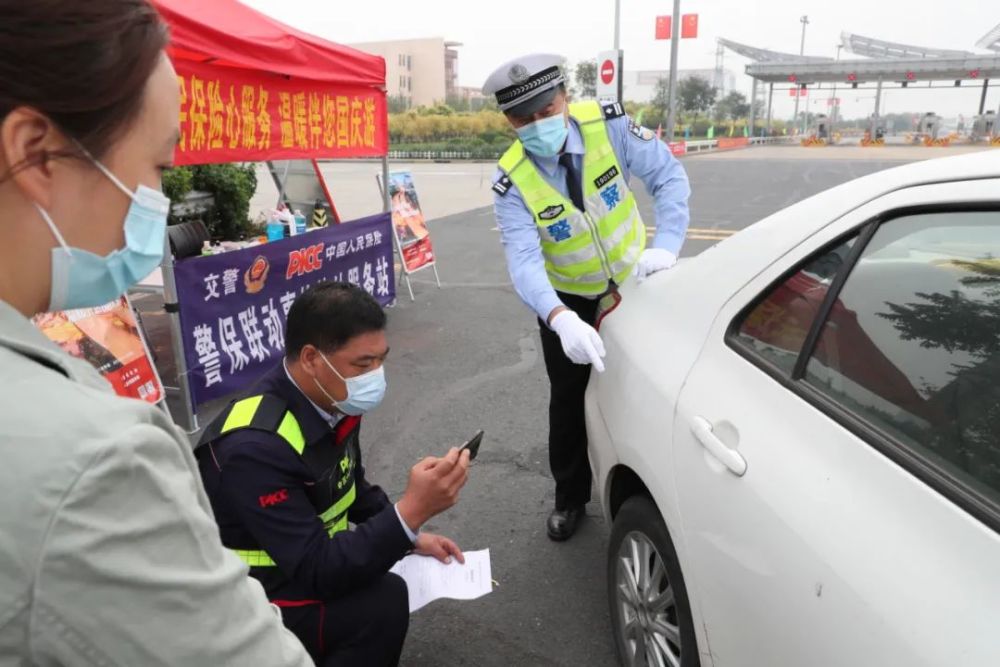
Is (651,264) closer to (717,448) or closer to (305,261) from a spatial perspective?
(717,448)

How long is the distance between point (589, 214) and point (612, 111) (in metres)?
0.47

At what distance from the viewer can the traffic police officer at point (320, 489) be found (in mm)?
1663

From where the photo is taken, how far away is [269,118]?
4.51 metres

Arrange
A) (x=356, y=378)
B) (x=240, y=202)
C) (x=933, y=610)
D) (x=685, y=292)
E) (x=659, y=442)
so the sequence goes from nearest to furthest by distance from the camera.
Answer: (x=933, y=610) < (x=659, y=442) < (x=356, y=378) < (x=685, y=292) < (x=240, y=202)

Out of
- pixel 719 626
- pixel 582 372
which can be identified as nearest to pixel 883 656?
pixel 719 626

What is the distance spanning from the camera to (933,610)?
3.23ft

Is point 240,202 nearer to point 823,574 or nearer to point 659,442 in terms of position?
point 659,442

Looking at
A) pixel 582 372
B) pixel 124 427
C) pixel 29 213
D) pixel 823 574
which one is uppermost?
pixel 29 213

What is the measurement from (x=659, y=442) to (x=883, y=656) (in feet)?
2.54

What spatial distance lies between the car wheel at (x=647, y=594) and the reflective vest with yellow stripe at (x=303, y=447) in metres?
0.82

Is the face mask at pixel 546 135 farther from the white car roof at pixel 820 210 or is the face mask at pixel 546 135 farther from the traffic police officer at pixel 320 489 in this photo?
the traffic police officer at pixel 320 489

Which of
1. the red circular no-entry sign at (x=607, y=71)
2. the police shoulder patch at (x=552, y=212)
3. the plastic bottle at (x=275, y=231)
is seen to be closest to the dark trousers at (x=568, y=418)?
the police shoulder patch at (x=552, y=212)

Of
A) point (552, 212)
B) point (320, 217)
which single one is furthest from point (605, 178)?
point (320, 217)

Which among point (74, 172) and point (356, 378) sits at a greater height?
point (74, 172)
